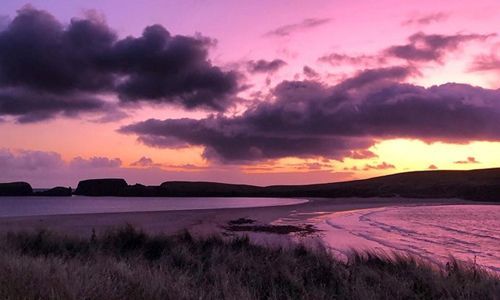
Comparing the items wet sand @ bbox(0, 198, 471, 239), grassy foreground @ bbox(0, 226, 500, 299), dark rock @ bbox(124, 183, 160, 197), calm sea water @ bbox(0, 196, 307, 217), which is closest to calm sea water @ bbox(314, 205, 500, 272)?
wet sand @ bbox(0, 198, 471, 239)

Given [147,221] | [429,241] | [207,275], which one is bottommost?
[429,241]

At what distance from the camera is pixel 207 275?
36.3 ft

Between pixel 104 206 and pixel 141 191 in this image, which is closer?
pixel 104 206

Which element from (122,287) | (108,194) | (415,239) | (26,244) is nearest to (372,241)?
(415,239)

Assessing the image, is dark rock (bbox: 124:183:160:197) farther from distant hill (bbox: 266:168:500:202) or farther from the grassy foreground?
the grassy foreground

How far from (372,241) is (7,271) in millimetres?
17962

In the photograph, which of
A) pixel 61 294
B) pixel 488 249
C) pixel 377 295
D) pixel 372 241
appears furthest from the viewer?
pixel 372 241

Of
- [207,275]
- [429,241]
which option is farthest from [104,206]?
[207,275]

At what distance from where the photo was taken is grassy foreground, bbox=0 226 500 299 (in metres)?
8.17

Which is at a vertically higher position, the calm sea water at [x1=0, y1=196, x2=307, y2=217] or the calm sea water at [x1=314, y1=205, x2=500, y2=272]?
the calm sea water at [x1=0, y1=196, x2=307, y2=217]

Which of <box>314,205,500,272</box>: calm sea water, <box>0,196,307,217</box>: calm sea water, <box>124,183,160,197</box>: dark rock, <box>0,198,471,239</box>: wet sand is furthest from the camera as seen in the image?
<box>124,183,160,197</box>: dark rock

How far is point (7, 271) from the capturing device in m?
8.77

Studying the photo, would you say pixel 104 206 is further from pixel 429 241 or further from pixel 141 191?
pixel 141 191

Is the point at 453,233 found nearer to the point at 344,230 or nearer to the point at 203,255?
the point at 344,230
